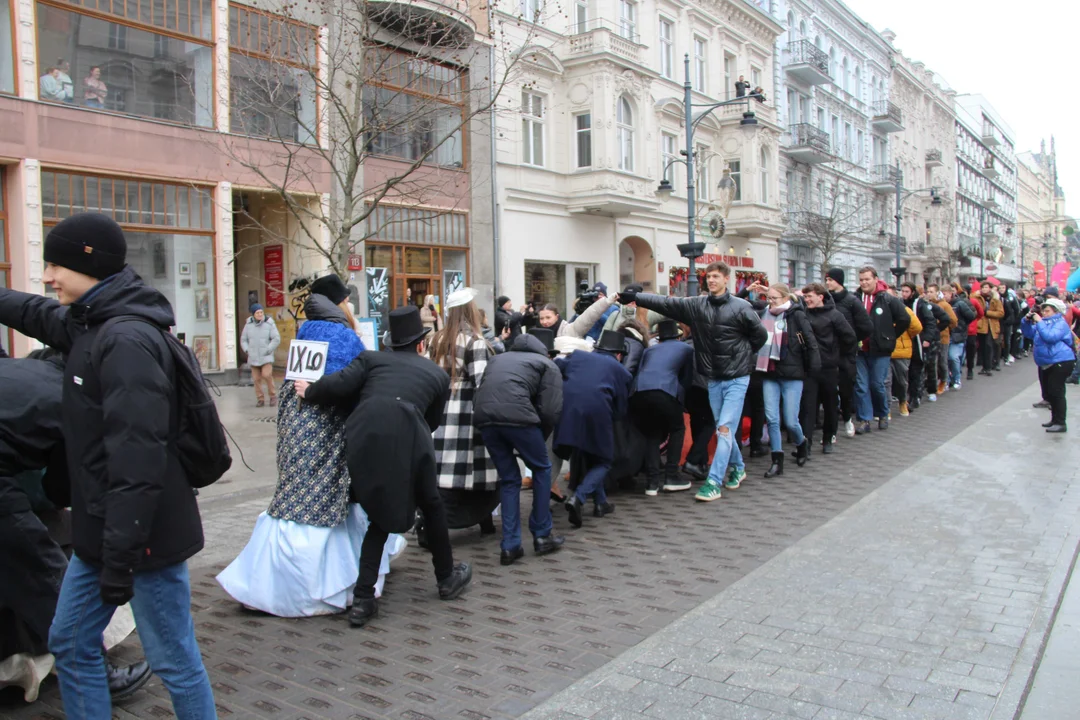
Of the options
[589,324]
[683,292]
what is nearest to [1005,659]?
[589,324]

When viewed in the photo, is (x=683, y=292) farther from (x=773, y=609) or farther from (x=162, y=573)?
(x=162, y=573)

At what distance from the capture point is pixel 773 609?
4723 millimetres

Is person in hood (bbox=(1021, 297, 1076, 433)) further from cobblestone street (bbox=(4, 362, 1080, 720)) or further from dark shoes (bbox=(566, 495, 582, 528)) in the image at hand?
dark shoes (bbox=(566, 495, 582, 528))

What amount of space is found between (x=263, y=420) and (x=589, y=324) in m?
7.08

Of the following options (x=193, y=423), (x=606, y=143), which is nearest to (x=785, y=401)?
(x=193, y=423)

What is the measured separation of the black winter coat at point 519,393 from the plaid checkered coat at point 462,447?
1.01 ft

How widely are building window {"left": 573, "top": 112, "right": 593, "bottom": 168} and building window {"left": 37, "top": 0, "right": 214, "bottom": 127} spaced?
11686mm

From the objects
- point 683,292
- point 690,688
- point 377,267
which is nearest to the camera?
point 690,688

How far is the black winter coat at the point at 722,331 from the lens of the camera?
756 centimetres

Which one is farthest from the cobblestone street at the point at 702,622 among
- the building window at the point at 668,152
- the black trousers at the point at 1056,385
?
the building window at the point at 668,152

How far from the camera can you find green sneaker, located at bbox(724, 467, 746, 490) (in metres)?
8.12

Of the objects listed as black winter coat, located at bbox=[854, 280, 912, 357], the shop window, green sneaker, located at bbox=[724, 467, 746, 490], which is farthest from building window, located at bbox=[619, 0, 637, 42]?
green sneaker, located at bbox=[724, 467, 746, 490]

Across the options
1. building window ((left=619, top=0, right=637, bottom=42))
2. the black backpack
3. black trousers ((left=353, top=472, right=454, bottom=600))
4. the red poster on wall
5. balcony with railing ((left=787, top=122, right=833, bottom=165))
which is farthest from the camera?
Result: balcony with railing ((left=787, top=122, right=833, bottom=165))

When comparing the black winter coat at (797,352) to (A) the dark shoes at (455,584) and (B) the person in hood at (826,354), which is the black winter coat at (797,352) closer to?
(B) the person in hood at (826,354)
